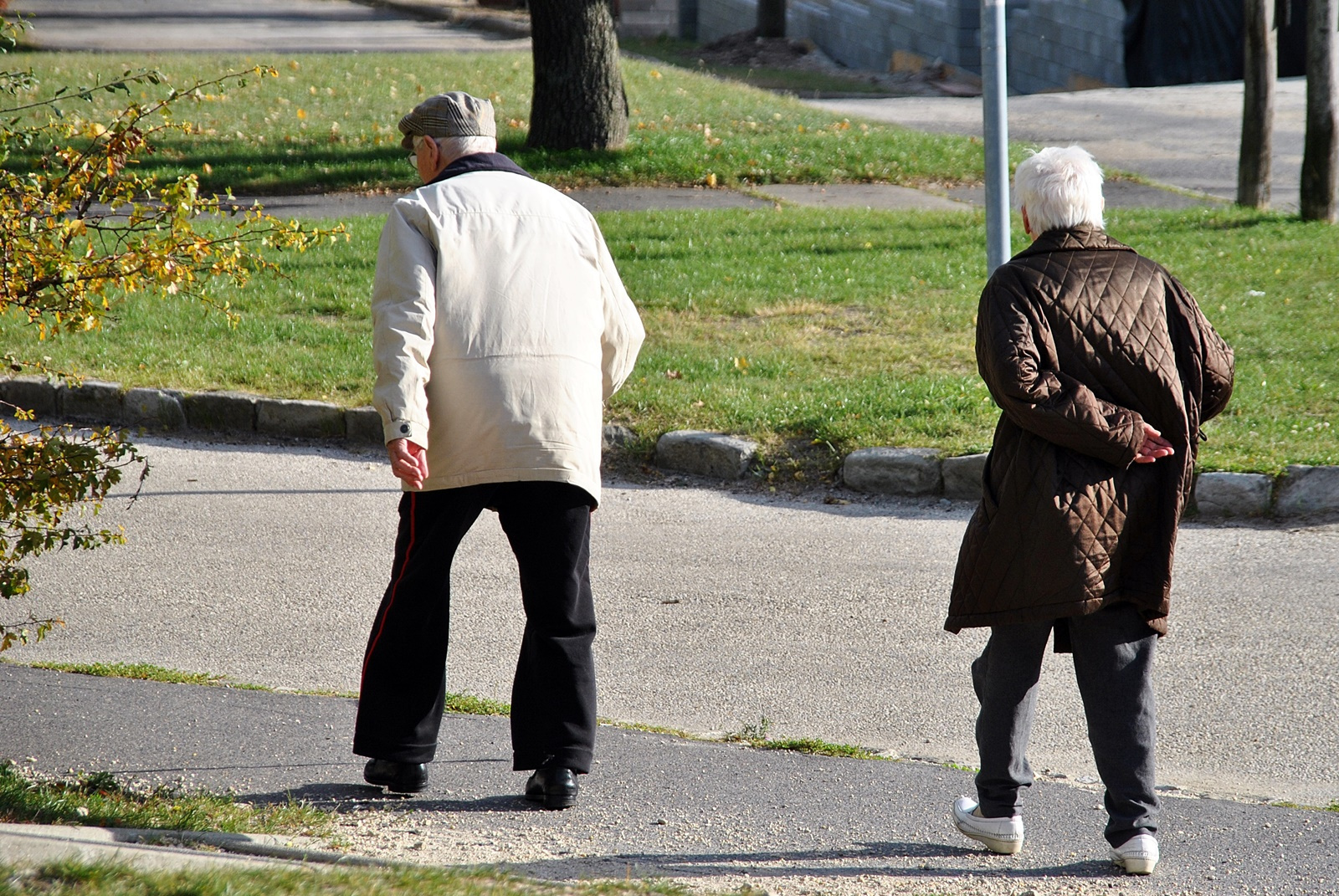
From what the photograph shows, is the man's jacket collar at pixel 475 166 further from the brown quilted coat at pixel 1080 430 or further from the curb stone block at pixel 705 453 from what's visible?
the curb stone block at pixel 705 453

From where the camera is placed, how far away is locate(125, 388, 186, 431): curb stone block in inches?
305

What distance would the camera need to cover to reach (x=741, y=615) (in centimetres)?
533

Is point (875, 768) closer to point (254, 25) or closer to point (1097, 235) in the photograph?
point (1097, 235)

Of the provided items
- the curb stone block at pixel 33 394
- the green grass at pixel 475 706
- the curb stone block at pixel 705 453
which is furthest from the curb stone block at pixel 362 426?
the green grass at pixel 475 706

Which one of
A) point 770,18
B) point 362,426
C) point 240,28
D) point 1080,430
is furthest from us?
point 770,18

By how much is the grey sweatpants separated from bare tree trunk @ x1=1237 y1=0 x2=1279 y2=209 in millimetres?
9212

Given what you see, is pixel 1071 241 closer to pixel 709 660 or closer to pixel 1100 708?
pixel 1100 708

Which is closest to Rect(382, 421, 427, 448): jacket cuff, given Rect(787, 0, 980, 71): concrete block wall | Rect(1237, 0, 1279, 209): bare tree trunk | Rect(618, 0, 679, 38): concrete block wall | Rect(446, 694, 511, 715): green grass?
Rect(446, 694, 511, 715): green grass

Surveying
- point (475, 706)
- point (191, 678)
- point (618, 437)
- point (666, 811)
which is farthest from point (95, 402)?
point (666, 811)

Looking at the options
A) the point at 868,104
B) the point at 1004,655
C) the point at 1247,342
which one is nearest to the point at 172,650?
the point at 1004,655

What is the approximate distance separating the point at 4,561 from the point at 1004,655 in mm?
2779

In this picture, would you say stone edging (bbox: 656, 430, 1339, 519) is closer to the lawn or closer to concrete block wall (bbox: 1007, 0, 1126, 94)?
the lawn

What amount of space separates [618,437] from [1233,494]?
2.99 metres

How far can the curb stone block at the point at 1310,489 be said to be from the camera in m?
6.20
